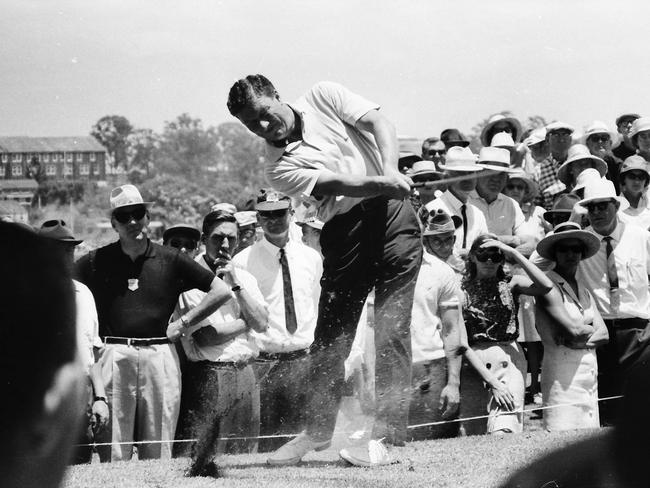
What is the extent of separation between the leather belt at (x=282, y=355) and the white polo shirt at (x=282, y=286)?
0.08 ft

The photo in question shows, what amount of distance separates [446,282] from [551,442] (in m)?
1.42

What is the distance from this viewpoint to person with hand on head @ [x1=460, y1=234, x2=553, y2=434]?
734cm

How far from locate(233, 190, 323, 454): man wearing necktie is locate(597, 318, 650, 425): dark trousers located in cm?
230

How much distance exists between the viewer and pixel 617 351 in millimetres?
7910

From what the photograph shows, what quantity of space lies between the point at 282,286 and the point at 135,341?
108cm

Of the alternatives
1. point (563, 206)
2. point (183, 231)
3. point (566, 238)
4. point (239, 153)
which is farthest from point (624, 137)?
point (239, 153)

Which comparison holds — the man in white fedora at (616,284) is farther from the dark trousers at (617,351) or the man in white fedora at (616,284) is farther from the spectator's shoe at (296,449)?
the spectator's shoe at (296,449)

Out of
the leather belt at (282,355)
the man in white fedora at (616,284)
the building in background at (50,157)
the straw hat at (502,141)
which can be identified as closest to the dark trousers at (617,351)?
the man in white fedora at (616,284)

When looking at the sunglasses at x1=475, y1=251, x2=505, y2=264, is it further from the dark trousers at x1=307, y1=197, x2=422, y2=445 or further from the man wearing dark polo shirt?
the man wearing dark polo shirt

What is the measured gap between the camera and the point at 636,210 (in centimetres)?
884

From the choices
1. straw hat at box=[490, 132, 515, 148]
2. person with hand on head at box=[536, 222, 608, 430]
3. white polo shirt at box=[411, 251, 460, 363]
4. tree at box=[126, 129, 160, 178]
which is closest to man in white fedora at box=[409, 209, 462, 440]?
white polo shirt at box=[411, 251, 460, 363]

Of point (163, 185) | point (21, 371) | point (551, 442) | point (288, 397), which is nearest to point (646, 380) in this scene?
point (21, 371)

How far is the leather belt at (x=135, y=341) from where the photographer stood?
6910 mm

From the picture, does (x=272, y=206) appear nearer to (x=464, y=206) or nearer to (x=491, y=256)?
(x=491, y=256)
